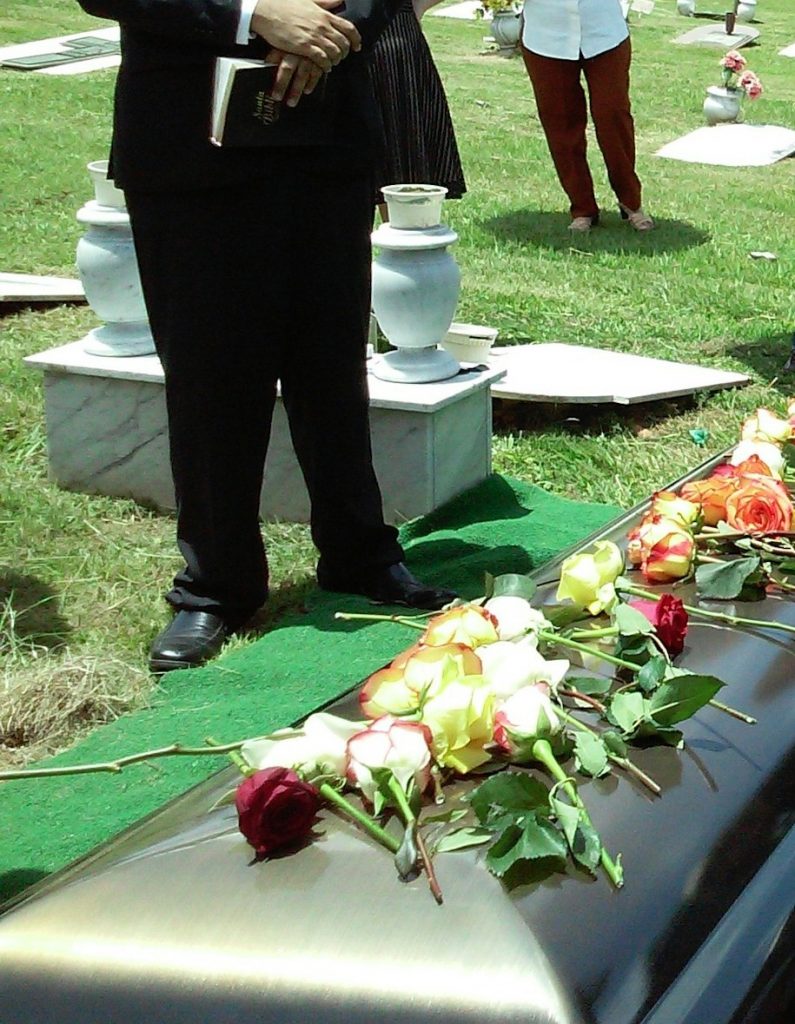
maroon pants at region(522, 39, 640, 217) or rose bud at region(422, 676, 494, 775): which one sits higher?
rose bud at region(422, 676, 494, 775)

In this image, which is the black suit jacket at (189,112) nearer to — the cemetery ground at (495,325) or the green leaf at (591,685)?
the cemetery ground at (495,325)

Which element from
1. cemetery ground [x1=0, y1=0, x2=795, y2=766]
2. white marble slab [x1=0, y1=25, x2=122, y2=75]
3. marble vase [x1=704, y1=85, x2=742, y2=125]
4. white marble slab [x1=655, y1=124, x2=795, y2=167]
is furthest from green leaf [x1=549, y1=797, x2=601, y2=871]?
white marble slab [x1=0, y1=25, x2=122, y2=75]

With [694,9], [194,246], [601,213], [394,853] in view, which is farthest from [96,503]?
[694,9]

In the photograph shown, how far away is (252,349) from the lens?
2871 mm

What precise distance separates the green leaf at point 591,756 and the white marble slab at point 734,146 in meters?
9.69

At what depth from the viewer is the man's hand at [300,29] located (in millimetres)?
2578

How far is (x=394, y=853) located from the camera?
1.20 meters

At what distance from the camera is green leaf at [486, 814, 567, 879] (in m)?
1.15

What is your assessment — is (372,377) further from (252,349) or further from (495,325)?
(495,325)

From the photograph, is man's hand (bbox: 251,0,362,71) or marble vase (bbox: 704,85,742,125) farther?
marble vase (bbox: 704,85,742,125)

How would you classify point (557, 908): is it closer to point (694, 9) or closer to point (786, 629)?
point (786, 629)

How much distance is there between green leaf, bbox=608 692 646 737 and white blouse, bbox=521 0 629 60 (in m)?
6.08

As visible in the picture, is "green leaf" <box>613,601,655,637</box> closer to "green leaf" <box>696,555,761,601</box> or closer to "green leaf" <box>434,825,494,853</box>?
"green leaf" <box>696,555,761,601</box>

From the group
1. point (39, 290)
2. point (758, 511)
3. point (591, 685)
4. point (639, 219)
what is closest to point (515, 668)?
point (591, 685)
